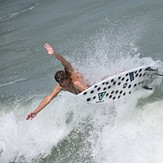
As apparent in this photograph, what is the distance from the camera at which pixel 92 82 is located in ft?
37.3

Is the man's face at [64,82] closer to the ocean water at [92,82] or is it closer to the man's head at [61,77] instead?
the man's head at [61,77]

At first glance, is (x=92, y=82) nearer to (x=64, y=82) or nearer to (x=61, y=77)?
(x=64, y=82)

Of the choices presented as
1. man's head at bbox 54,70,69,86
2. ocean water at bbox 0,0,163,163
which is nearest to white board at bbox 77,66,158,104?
ocean water at bbox 0,0,163,163

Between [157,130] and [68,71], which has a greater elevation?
[68,71]

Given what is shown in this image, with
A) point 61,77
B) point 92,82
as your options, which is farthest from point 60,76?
point 92,82

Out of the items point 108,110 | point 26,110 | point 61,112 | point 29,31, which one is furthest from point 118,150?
point 29,31

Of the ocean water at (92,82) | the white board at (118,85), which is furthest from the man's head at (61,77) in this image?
the ocean water at (92,82)

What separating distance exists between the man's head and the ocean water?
160cm

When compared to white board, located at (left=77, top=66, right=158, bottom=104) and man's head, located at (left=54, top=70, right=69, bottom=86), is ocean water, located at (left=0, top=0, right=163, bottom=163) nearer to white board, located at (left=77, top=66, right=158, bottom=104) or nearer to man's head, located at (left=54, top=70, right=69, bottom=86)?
white board, located at (left=77, top=66, right=158, bottom=104)

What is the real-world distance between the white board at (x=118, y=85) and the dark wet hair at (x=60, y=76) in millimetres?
576

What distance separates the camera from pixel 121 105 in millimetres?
10844

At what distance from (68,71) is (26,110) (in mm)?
4218

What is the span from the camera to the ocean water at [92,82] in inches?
390

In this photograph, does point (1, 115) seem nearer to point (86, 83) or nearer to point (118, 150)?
point (86, 83)
